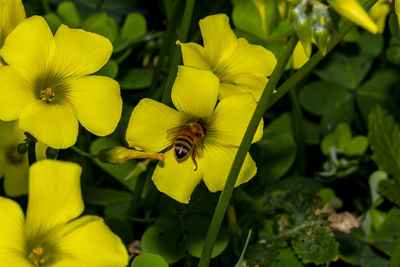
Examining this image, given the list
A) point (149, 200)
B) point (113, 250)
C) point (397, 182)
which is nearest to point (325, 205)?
point (397, 182)

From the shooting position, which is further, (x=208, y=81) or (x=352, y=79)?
(x=352, y=79)

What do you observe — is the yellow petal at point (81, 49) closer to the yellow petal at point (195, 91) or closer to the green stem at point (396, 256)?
the yellow petal at point (195, 91)

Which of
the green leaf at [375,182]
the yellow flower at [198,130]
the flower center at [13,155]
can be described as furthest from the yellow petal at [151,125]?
the green leaf at [375,182]

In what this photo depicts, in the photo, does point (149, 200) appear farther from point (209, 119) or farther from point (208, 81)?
Result: point (208, 81)

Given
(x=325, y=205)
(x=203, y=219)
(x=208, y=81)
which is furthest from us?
(x=325, y=205)

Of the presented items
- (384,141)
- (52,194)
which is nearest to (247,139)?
(52,194)
